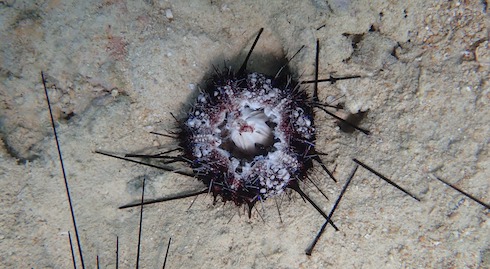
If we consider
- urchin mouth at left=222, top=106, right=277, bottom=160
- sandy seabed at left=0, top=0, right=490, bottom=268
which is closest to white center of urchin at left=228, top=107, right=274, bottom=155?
urchin mouth at left=222, top=106, right=277, bottom=160

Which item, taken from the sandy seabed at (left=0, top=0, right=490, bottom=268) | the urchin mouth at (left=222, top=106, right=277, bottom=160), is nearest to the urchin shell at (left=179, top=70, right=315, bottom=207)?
the urchin mouth at (left=222, top=106, right=277, bottom=160)

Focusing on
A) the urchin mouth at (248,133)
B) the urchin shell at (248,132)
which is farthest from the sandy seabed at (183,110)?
the urchin mouth at (248,133)

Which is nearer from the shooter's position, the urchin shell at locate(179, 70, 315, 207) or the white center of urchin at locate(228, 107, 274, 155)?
the urchin shell at locate(179, 70, 315, 207)

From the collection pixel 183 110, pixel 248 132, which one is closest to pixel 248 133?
pixel 248 132

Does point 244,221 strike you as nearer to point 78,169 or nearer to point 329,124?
point 329,124

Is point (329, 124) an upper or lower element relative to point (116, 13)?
lower

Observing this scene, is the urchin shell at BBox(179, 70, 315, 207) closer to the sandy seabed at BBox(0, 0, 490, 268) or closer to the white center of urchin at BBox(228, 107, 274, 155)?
the white center of urchin at BBox(228, 107, 274, 155)

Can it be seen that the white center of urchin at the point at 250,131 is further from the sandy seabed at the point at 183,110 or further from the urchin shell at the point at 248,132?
the sandy seabed at the point at 183,110

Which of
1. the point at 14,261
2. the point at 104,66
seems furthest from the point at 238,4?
the point at 14,261
